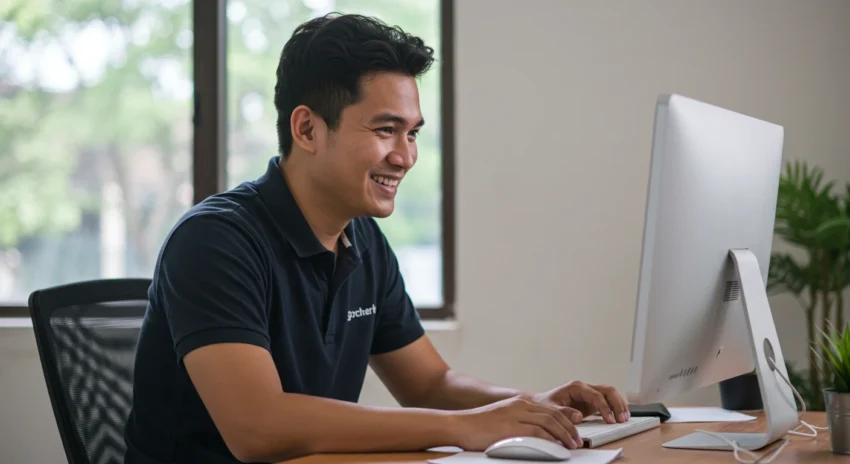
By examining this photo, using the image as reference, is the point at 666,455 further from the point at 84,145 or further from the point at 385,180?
the point at 84,145

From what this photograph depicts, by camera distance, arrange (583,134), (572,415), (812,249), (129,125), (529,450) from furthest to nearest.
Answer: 1. (129,125)
2. (583,134)
3. (812,249)
4. (572,415)
5. (529,450)

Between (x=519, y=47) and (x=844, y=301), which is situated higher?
(x=519, y=47)

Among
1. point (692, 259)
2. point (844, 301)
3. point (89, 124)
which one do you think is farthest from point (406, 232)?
point (692, 259)

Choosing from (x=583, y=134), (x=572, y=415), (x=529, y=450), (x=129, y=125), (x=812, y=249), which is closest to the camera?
(x=529, y=450)

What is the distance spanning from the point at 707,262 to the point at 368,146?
65 centimetres

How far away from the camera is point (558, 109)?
3.14m

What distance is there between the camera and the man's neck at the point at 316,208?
1651 millimetres

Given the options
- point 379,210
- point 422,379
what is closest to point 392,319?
point 422,379

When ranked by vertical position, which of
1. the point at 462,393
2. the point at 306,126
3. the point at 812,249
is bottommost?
the point at 462,393

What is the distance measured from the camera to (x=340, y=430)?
1.27 meters

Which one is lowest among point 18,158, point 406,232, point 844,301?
point 844,301

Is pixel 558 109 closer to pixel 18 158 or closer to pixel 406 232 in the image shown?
pixel 406 232

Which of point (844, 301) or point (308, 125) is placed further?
point (844, 301)

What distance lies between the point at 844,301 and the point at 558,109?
46.3 inches
